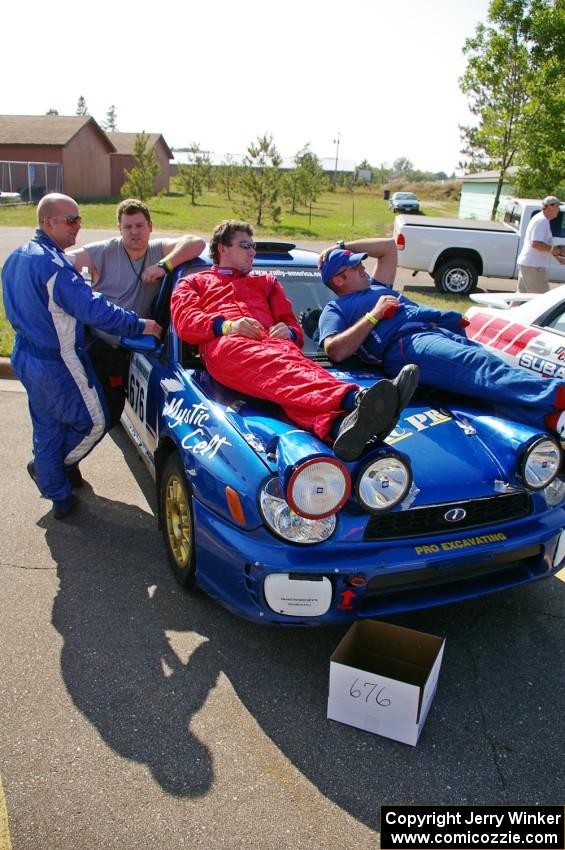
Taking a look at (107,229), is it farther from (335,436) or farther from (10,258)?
(335,436)

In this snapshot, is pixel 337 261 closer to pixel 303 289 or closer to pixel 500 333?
pixel 303 289

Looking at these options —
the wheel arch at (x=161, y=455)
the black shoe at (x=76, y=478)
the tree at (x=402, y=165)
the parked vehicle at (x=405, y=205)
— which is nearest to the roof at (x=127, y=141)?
the parked vehicle at (x=405, y=205)

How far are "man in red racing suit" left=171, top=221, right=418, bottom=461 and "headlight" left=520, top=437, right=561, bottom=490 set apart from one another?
30.5 inches

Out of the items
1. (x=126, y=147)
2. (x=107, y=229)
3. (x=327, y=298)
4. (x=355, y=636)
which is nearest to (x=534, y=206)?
(x=327, y=298)

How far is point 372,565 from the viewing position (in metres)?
2.71

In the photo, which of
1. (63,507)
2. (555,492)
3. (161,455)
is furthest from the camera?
(63,507)

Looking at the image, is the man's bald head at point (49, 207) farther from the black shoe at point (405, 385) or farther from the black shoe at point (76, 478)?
the black shoe at point (405, 385)

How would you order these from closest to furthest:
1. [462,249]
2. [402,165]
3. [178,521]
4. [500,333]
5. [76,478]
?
[178,521]
[76,478]
[500,333]
[462,249]
[402,165]

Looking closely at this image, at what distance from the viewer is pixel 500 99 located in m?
22.1

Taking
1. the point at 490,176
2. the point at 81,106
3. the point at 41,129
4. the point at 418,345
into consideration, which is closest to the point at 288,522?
the point at 418,345

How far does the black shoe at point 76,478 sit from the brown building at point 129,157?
150 feet

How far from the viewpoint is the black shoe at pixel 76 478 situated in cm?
464

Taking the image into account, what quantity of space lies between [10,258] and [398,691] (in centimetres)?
315

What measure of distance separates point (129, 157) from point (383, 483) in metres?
51.6
